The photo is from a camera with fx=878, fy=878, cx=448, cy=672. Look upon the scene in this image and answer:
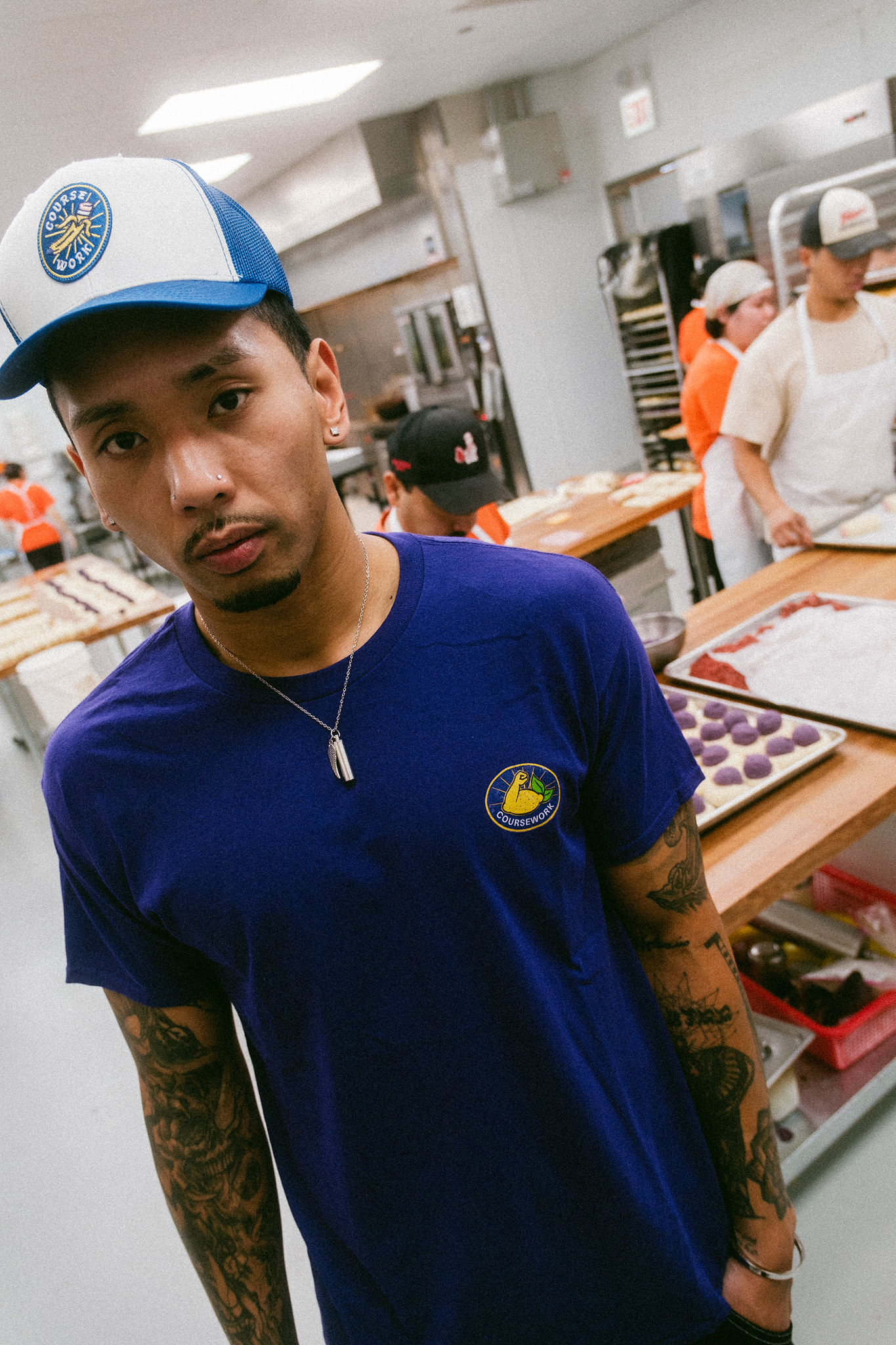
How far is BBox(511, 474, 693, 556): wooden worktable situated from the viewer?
12.1 ft

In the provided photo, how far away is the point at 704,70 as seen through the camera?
20.7 ft

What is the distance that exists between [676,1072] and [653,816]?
304 millimetres

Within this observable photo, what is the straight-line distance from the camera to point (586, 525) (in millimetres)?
3895

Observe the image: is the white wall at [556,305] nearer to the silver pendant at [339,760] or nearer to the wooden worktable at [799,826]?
the wooden worktable at [799,826]

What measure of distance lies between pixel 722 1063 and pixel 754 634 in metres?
1.35

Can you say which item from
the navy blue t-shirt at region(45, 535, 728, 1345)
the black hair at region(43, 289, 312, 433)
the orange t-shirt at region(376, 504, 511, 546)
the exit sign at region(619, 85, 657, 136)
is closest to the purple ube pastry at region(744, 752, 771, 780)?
the navy blue t-shirt at region(45, 535, 728, 1345)

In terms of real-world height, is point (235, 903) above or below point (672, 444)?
above

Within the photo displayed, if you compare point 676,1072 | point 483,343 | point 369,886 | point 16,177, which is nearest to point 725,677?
point 676,1072

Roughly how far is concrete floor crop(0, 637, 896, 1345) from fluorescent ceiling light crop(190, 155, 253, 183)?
6003mm

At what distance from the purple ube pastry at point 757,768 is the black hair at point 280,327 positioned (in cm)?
113

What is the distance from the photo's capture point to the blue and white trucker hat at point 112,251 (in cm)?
68

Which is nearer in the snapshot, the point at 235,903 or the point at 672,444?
the point at 235,903

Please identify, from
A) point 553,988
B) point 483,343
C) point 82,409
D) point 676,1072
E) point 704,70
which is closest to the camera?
point 82,409

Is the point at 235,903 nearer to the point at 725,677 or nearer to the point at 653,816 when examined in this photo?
the point at 653,816
